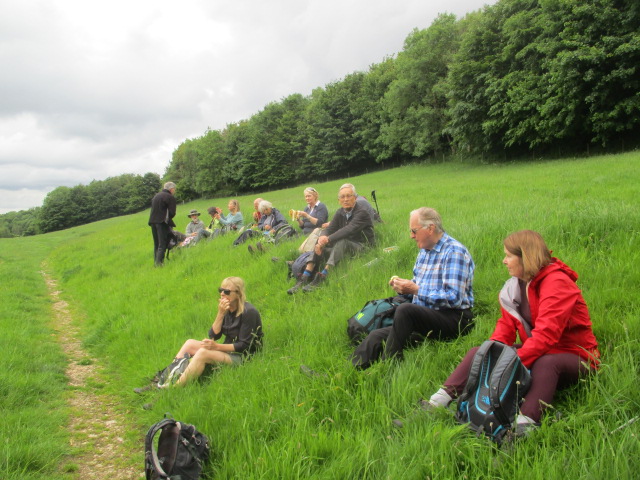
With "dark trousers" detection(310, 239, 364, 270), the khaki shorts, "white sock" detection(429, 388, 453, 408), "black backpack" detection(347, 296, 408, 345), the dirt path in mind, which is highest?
"dark trousers" detection(310, 239, 364, 270)

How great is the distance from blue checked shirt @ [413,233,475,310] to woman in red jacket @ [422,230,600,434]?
0.82 meters

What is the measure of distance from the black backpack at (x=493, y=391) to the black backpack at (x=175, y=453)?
1.83m

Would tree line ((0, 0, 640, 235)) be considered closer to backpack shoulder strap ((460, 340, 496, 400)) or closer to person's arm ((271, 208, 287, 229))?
person's arm ((271, 208, 287, 229))

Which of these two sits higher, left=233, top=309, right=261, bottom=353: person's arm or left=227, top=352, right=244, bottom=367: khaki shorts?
left=233, top=309, right=261, bottom=353: person's arm

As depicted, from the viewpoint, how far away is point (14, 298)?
354 inches

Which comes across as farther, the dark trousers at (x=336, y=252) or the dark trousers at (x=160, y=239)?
the dark trousers at (x=160, y=239)

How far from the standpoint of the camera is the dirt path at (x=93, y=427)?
3.28m

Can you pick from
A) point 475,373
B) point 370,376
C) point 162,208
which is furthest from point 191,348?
point 162,208

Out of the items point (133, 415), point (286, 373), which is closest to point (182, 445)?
point (286, 373)

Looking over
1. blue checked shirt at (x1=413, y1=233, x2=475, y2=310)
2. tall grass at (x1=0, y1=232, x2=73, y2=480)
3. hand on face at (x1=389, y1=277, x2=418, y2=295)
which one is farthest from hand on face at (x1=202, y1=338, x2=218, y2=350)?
blue checked shirt at (x1=413, y1=233, x2=475, y2=310)

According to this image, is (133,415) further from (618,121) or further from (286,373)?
(618,121)

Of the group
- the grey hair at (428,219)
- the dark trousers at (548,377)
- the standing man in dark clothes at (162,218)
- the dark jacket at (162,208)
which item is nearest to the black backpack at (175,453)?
the dark trousers at (548,377)

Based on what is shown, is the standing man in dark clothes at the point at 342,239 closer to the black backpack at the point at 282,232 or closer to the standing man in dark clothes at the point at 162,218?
the black backpack at the point at 282,232

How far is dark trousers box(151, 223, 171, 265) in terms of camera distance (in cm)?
1075
